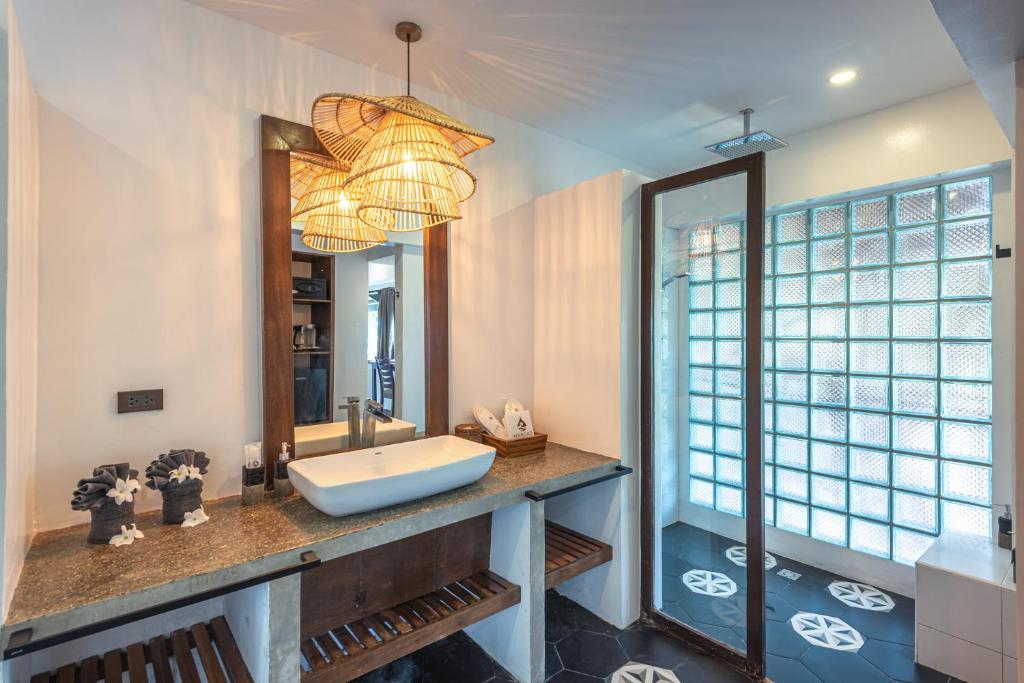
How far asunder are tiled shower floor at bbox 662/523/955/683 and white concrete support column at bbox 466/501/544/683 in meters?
0.84

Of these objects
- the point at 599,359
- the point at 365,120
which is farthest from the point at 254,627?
the point at 599,359

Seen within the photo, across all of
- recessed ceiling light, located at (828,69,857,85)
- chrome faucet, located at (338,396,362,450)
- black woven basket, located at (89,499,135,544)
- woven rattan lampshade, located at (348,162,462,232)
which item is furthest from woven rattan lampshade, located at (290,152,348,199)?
recessed ceiling light, located at (828,69,857,85)

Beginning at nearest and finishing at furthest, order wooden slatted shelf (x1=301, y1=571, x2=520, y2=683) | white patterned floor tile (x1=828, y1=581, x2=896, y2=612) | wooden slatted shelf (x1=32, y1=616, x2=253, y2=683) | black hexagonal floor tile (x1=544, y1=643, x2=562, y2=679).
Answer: wooden slatted shelf (x1=32, y1=616, x2=253, y2=683) < wooden slatted shelf (x1=301, y1=571, x2=520, y2=683) < black hexagonal floor tile (x1=544, y1=643, x2=562, y2=679) < white patterned floor tile (x1=828, y1=581, x2=896, y2=612)

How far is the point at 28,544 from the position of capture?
56.6 inches

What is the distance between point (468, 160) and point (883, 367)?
255cm

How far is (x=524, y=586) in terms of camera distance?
203cm

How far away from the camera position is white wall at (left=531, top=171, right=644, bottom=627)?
2455 mm

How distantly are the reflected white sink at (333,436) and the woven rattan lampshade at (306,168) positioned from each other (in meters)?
0.95

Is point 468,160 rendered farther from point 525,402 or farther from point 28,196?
point 28,196

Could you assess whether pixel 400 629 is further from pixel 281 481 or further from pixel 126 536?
pixel 126 536

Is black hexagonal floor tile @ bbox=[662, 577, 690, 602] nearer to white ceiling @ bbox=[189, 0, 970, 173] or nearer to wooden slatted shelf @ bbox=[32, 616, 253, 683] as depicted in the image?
wooden slatted shelf @ bbox=[32, 616, 253, 683]

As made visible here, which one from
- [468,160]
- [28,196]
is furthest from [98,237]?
[468,160]

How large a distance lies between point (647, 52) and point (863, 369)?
214cm

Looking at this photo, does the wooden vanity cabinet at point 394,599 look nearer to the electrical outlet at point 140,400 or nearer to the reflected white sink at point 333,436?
the reflected white sink at point 333,436
